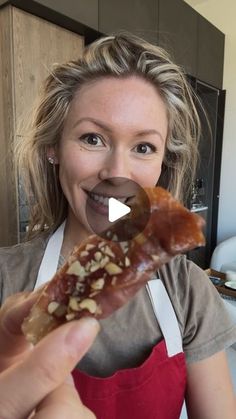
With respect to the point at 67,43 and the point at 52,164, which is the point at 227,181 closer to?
the point at 67,43

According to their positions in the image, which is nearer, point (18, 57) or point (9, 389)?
point (9, 389)

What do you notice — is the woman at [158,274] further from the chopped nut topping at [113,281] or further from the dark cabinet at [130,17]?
the dark cabinet at [130,17]

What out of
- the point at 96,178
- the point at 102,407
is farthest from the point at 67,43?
the point at 102,407

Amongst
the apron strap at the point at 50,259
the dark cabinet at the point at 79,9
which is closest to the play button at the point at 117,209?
the apron strap at the point at 50,259

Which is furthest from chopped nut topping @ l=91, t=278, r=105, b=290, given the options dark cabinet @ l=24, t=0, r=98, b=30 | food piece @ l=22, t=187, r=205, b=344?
dark cabinet @ l=24, t=0, r=98, b=30

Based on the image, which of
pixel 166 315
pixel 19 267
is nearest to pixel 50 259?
pixel 19 267

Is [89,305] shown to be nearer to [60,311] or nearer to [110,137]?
[60,311]

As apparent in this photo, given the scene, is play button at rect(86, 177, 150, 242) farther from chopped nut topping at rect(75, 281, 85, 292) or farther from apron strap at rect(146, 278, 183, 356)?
apron strap at rect(146, 278, 183, 356)
